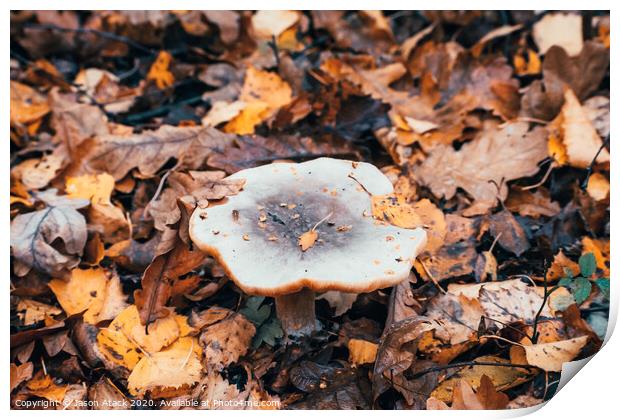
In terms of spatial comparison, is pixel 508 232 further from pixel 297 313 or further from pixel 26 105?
pixel 26 105

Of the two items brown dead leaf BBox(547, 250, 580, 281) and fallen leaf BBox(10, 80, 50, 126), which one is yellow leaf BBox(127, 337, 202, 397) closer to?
brown dead leaf BBox(547, 250, 580, 281)

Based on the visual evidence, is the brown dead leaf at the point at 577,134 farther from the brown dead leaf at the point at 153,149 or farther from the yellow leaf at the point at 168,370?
the yellow leaf at the point at 168,370

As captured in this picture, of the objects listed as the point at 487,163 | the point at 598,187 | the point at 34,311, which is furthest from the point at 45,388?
the point at 598,187

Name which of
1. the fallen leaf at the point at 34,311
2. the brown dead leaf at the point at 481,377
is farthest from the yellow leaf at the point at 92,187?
the brown dead leaf at the point at 481,377

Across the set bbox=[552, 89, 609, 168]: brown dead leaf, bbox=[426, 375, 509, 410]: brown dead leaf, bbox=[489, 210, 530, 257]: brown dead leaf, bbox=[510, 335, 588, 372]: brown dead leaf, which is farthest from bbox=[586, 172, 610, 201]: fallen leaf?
bbox=[426, 375, 509, 410]: brown dead leaf
